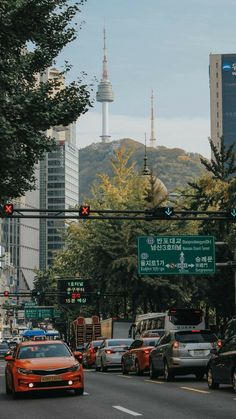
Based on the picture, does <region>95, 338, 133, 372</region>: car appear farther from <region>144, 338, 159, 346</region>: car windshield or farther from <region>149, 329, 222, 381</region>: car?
<region>149, 329, 222, 381</region>: car

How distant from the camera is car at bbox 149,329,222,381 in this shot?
2894 centimetres

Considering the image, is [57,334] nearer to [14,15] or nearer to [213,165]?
[213,165]

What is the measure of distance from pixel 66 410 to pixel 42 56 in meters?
10.3

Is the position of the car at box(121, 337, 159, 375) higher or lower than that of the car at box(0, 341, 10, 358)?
higher

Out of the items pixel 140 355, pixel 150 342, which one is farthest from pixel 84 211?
pixel 140 355

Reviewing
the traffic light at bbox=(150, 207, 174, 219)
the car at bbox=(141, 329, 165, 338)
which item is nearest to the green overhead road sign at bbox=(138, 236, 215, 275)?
the car at bbox=(141, 329, 165, 338)

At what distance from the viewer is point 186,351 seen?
29.0m

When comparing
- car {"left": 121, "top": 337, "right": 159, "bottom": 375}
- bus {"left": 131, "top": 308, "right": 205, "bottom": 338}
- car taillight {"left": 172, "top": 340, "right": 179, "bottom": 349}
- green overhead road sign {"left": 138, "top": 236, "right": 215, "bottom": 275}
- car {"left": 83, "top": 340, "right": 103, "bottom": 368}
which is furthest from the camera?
green overhead road sign {"left": 138, "top": 236, "right": 215, "bottom": 275}

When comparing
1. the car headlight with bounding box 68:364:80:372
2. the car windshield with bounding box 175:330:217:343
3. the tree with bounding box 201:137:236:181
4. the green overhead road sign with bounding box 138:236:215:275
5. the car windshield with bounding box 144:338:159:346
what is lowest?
the car headlight with bounding box 68:364:80:372

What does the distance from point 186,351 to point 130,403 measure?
345 inches

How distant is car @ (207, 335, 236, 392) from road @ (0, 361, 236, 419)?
1.00 ft

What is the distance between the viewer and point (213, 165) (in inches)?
2395

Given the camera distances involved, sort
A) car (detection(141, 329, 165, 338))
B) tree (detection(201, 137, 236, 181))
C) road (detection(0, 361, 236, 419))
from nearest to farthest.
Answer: road (detection(0, 361, 236, 419)), car (detection(141, 329, 165, 338)), tree (detection(201, 137, 236, 181))

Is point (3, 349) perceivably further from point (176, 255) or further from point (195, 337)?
point (195, 337)
